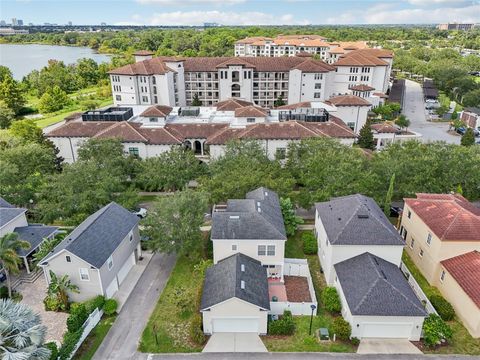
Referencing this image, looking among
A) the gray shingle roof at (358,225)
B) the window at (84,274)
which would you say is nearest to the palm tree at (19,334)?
the window at (84,274)

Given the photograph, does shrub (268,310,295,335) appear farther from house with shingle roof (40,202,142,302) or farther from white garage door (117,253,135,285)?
white garage door (117,253,135,285)

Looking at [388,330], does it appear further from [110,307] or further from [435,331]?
[110,307]

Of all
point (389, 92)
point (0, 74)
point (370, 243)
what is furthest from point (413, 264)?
point (0, 74)

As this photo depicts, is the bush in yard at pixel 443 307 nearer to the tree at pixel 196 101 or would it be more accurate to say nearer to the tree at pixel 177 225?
the tree at pixel 177 225

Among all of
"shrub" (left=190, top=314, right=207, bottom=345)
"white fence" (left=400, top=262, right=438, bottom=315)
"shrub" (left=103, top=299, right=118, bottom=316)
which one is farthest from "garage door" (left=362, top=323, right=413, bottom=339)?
"shrub" (left=103, top=299, right=118, bottom=316)

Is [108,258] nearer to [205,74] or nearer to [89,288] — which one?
[89,288]

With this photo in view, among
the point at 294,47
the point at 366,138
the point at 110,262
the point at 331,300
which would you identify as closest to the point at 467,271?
the point at 331,300
